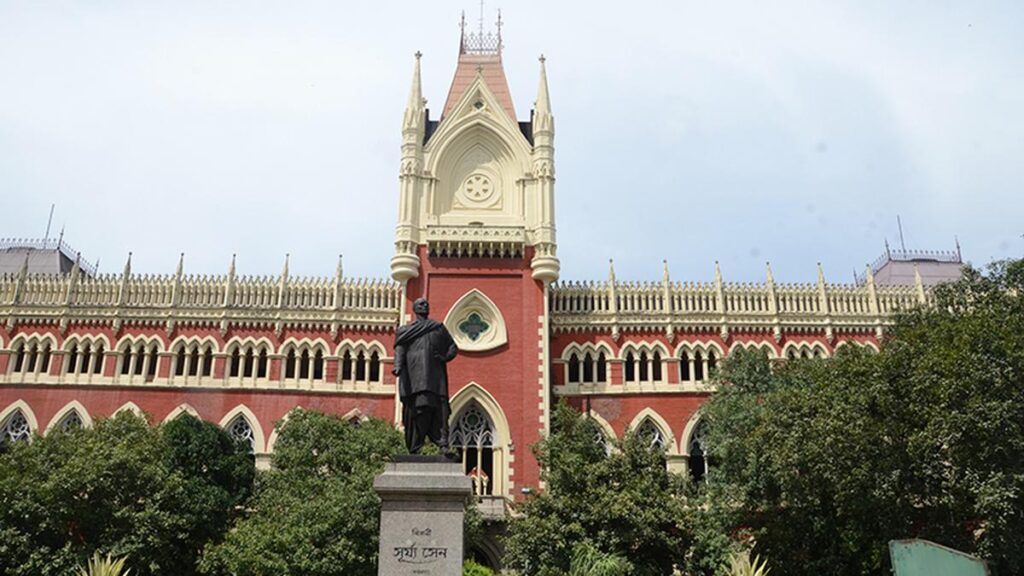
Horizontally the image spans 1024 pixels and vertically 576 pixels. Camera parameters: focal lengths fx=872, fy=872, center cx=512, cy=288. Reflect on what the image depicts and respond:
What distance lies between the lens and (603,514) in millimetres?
25297

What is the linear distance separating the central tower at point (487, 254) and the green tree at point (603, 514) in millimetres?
6385

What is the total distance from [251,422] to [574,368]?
1359 cm

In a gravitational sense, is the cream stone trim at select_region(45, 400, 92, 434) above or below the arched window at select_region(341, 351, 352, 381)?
below

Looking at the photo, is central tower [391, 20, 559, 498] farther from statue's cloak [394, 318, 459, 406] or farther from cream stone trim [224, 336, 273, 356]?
statue's cloak [394, 318, 459, 406]

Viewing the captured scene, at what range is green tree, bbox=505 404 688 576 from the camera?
82.7ft

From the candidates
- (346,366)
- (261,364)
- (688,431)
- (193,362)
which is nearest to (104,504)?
(193,362)

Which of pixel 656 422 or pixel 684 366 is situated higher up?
pixel 684 366

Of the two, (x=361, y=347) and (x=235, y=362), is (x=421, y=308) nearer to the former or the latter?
(x=361, y=347)

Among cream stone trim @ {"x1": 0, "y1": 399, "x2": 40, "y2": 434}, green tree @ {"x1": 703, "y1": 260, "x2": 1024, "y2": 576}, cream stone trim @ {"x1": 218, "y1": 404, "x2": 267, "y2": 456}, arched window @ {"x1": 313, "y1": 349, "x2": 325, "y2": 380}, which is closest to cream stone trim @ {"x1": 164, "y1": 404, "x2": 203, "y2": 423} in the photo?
cream stone trim @ {"x1": 218, "y1": 404, "x2": 267, "y2": 456}

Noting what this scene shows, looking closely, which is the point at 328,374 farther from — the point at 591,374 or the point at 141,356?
the point at 591,374

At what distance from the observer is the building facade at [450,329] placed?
3556 cm

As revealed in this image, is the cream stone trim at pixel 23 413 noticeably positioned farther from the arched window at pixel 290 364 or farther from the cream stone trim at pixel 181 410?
the arched window at pixel 290 364

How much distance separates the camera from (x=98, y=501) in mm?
26406

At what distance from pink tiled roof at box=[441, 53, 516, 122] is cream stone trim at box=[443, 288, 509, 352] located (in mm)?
8885
